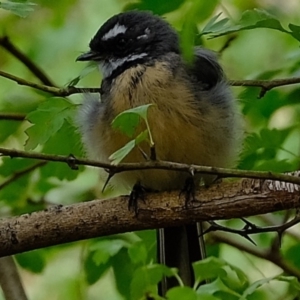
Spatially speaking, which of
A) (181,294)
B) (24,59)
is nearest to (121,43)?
(24,59)

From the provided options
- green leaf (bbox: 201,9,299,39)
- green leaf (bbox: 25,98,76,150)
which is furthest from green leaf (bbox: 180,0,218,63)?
green leaf (bbox: 25,98,76,150)

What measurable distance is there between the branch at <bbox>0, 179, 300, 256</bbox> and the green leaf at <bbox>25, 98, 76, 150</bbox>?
0.29 metres

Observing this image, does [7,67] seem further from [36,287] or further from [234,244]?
[36,287]

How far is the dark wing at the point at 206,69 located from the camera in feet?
8.27

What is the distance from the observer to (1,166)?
8.38 feet

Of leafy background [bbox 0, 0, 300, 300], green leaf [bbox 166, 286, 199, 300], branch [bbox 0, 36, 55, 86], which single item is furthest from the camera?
branch [bbox 0, 36, 55, 86]

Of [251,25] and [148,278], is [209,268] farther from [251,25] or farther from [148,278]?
[251,25]

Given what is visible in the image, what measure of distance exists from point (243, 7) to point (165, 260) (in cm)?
104

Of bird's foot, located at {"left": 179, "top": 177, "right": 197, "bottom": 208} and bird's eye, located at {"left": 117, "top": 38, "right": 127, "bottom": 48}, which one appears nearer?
bird's foot, located at {"left": 179, "top": 177, "right": 197, "bottom": 208}

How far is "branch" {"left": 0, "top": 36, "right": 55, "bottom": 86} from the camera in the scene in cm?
263

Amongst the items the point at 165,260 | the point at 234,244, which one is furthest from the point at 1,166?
the point at 234,244

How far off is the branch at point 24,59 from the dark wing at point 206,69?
60 cm

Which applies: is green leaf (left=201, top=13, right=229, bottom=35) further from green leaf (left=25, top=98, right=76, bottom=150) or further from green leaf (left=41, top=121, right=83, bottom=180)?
green leaf (left=41, top=121, right=83, bottom=180)

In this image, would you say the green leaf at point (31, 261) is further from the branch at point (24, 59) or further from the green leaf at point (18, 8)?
the green leaf at point (18, 8)
